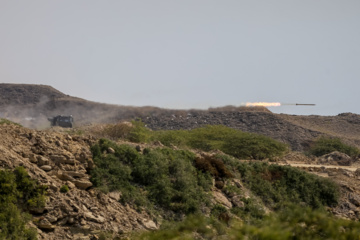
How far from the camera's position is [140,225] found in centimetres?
2283

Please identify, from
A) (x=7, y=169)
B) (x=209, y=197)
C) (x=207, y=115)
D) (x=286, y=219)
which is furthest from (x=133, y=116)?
(x=286, y=219)

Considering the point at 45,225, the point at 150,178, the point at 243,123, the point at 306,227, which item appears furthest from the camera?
the point at 243,123

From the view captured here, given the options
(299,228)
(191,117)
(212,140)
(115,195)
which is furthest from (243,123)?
(299,228)

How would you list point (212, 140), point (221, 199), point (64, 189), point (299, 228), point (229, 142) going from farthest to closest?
point (212, 140), point (229, 142), point (221, 199), point (64, 189), point (299, 228)

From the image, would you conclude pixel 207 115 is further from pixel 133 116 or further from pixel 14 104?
pixel 14 104

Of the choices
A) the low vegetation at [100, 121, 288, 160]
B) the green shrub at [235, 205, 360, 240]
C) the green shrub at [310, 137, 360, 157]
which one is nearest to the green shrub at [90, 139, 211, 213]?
the green shrub at [235, 205, 360, 240]

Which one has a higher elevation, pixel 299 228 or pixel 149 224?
pixel 299 228

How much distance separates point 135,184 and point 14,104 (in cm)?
7381

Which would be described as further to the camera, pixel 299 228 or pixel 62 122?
pixel 62 122

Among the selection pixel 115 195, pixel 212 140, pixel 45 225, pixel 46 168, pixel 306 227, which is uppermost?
pixel 212 140

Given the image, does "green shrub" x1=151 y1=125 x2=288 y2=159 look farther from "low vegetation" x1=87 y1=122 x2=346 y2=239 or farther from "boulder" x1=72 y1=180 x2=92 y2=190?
"boulder" x1=72 y1=180 x2=92 y2=190

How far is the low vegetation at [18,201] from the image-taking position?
19.3 meters

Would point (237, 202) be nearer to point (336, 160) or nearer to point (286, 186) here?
point (286, 186)

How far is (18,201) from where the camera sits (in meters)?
21.2
